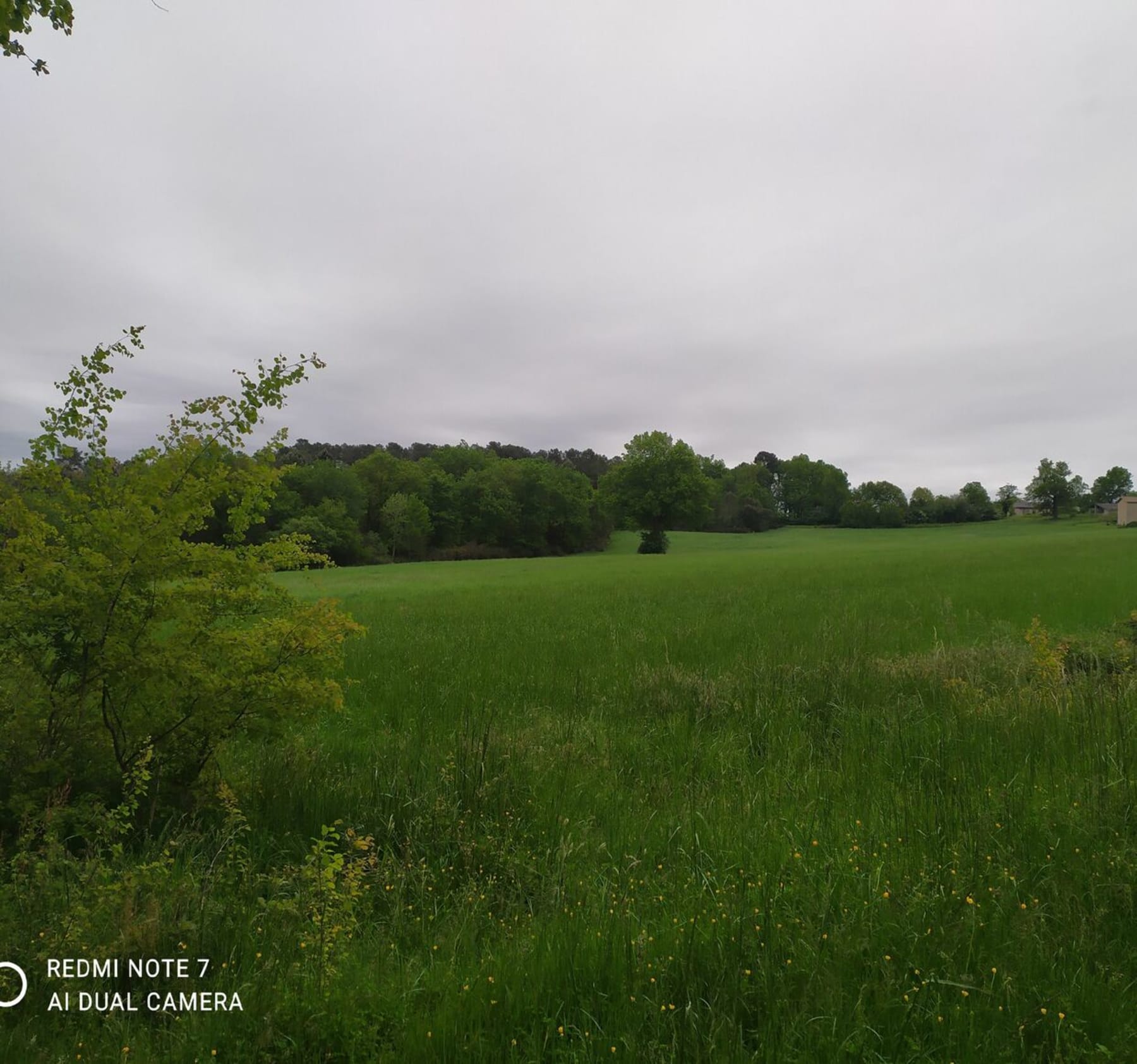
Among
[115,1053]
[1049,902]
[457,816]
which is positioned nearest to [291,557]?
[457,816]

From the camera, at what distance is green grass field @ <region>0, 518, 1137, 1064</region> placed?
7.15 feet

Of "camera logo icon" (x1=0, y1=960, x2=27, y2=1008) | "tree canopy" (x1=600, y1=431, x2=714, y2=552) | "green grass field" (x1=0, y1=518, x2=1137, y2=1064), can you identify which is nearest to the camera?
"green grass field" (x1=0, y1=518, x2=1137, y2=1064)

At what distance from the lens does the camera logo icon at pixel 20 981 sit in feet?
7.48

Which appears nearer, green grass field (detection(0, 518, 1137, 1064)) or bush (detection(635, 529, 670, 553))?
green grass field (detection(0, 518, 1137, 1064))

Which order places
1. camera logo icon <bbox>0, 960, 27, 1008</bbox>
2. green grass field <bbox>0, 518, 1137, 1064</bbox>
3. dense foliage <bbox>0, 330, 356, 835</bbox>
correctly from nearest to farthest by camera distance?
green grass field <bbox>0, 518, 1137, 1064</bbox>
camera logo icon <bbox>0, 960, 27, 1008</bbox>
dense foliage <bbox>0, 330, 356, 835</bbox>

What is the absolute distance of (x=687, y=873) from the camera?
10.8 feet

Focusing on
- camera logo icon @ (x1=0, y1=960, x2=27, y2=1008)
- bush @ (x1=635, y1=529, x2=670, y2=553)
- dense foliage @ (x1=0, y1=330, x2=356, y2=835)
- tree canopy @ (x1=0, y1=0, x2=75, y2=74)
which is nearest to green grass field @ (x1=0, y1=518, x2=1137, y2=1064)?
camera logo icon @ (x1=0, y1=960, x2=27, y2=1008)

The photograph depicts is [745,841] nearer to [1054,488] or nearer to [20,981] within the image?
[20,981]

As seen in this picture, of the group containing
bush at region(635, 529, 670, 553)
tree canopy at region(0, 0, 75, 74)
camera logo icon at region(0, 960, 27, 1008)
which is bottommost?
camera logo icon at region(0, 960, 27, 1008)

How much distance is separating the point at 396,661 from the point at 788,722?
5.99 m

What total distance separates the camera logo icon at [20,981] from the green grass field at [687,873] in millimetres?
127

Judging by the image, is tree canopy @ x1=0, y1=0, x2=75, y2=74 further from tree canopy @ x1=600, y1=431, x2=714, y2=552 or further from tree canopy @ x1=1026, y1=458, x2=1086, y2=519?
tree canopy @ x1=1026, y1=458, x2=1086, y2=519

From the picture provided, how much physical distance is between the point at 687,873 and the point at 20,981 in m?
3.07

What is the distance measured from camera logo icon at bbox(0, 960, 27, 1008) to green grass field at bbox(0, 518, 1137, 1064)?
0.13 metres
